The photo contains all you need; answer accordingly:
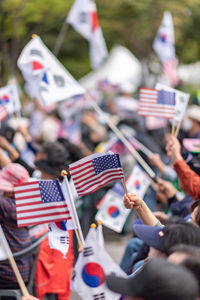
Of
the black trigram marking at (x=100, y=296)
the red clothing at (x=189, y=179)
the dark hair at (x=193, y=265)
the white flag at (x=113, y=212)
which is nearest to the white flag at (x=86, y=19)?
the white flag at (x=113, y=212)

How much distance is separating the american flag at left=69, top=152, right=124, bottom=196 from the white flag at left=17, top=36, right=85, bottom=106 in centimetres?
247

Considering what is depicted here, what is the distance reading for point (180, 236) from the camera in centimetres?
267

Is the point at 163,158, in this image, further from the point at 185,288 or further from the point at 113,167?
the point at 185,288

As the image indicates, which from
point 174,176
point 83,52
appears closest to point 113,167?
point 174,176

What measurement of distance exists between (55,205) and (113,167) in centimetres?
52

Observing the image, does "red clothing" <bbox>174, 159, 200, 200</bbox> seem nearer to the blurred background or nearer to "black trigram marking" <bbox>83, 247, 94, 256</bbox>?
"black trigram marking" <bbox>83, 247, 94, 256</bbox>

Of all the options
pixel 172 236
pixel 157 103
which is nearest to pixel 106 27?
pixel 157 103

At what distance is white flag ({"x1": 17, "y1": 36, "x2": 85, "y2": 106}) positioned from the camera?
19.8 ft

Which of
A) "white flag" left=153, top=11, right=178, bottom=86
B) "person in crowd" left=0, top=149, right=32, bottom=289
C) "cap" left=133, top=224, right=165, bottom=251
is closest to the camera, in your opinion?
"cap" left=133, top=224, right=165, bottom=251

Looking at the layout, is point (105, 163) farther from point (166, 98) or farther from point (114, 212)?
point (166, 98)

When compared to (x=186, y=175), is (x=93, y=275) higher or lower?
higher

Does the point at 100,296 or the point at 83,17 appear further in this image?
the point at 83,17

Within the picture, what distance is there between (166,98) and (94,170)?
2304 mm

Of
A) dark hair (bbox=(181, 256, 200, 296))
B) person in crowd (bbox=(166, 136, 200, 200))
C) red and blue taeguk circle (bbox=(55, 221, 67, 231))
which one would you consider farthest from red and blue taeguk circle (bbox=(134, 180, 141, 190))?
dark hair (bbox=(181, 256, 200, 296))
